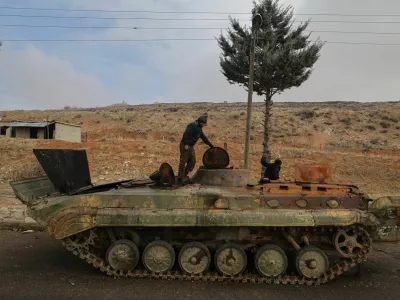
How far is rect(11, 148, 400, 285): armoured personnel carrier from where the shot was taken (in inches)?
271

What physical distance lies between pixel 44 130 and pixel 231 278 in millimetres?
29014

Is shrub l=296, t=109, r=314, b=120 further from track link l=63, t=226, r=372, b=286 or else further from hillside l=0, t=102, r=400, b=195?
track link l=63, t=226, r=372, b=286

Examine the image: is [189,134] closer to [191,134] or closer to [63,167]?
[191,134]

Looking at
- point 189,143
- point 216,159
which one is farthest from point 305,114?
point 216,159

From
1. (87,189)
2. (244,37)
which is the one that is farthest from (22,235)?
(244,37)

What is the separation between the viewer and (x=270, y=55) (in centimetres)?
1858

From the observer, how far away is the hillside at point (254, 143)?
69.8ft

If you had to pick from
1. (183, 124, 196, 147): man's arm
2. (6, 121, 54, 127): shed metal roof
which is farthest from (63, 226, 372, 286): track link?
(6, 121, 54, 127): shed metal roof

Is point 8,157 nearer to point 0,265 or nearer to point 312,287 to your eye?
point 0,265

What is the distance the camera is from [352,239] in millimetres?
6922

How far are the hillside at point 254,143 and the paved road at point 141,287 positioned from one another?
29.2 feet

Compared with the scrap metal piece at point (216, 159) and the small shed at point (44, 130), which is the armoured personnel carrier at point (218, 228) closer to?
the scrap metal piece at point (216, 159)

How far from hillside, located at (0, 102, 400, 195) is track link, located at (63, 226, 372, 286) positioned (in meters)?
8.96

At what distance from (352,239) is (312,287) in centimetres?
108
